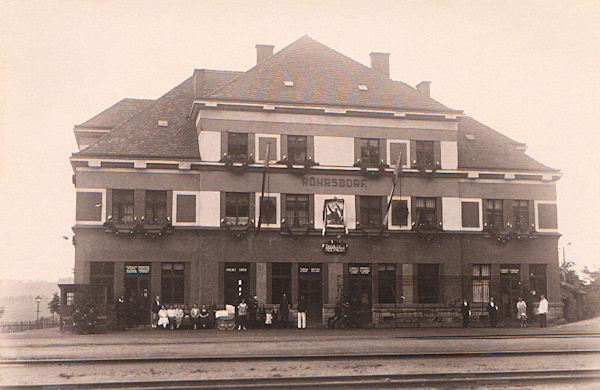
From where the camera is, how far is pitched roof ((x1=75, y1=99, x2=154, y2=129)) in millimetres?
45094

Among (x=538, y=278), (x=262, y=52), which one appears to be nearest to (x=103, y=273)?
(x=262, y=52)

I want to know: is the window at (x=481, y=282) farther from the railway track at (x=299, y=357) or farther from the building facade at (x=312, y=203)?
the railway track at (x=299, y=357)

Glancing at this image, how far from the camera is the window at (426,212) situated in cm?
3944

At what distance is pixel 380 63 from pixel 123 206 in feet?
63.7

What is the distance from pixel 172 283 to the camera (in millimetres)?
36688

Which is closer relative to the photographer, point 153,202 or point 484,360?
point 484,360

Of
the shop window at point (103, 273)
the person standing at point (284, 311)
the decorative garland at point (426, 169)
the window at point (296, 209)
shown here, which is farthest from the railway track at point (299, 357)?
the decorative garland at point (426, 169)

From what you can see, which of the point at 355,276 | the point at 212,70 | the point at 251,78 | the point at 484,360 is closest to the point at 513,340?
the point at 484,360

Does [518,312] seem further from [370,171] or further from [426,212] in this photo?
[370,171]

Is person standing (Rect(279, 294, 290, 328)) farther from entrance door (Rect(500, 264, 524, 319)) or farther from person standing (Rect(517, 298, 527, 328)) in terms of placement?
entrance door (Rect(500, 264, 524, 319))

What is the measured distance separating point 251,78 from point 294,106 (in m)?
3.52

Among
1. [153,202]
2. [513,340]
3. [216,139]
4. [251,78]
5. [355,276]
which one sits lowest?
[513,340]

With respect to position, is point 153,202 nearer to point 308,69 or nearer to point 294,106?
point 294,106

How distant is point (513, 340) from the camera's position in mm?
27078
